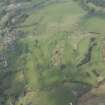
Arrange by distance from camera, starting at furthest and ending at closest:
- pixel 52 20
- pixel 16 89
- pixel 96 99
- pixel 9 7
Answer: pixel 9 7, pixel 52 20, pixel 16 89, pixel 96 99

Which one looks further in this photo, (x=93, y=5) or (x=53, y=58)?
(x=93, y=5)

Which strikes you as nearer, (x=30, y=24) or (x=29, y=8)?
(x=30, y=24)

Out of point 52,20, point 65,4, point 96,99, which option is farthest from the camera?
point 65,4

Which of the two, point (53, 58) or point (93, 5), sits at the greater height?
point (53, 58)

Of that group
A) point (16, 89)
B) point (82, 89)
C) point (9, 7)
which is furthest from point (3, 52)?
point (9, 7)

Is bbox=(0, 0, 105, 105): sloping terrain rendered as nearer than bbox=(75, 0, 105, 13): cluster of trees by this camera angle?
Yes

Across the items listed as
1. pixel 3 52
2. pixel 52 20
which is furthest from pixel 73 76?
pixel 52 20

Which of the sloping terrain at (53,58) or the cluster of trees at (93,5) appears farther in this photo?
the cluster of trees at (93,5)

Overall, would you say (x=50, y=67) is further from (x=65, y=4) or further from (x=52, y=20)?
(x=65, y=4)
